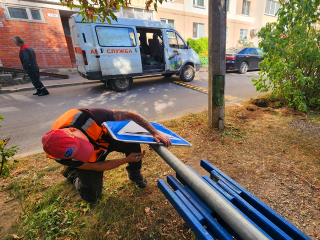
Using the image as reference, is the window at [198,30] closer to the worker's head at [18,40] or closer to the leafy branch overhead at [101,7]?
the worker's head at [18,40]

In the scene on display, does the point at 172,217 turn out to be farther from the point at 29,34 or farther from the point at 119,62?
the point at 29,34

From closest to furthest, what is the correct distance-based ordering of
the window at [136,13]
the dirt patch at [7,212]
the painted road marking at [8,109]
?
the dirt patch at [7,212], the painted road marking at [8,109], the window at [136,13]

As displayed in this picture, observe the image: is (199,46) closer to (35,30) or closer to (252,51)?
(252,51)

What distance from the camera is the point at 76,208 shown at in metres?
1.99

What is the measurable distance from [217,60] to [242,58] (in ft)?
29.9

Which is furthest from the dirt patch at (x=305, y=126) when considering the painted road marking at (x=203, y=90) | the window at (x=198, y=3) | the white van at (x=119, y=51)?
the window at (x=198, y=3)

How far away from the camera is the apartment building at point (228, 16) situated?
1512 centimetres

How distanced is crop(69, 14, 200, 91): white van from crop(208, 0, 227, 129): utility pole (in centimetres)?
465

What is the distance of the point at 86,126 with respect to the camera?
177 centimetres

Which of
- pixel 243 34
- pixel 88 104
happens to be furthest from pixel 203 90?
pixel 243 34

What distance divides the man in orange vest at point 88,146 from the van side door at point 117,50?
5.17 metres

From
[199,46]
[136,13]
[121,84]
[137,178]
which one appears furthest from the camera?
[199,46]

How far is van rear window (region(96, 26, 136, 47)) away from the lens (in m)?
6.29

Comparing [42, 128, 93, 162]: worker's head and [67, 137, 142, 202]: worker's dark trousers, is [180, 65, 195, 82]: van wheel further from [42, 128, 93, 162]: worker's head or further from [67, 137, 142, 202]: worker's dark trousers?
[42, 128, 93, 162]: worker's head
